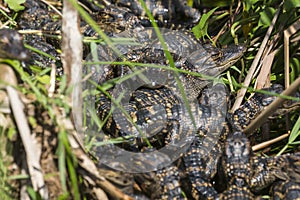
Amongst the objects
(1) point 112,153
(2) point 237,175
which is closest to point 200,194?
(2) point 237,175

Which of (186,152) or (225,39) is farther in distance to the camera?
(225,39)

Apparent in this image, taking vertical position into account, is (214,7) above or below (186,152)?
above

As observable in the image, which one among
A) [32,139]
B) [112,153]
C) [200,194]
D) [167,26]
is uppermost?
[167,26]

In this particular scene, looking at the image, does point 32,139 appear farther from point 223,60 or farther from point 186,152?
point 223,60

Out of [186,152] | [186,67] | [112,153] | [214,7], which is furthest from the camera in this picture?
[214,7]

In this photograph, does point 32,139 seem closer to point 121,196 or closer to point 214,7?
point 121,196

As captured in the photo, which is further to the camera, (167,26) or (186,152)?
(167,26)

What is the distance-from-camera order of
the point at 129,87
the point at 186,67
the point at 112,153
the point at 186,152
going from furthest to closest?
the point at 186,67 → the point at 129,87 → the point at 186,152 → the point at 112,153

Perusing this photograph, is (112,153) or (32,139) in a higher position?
(32,139)

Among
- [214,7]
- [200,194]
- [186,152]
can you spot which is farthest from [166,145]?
[214,7]
